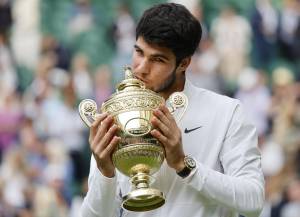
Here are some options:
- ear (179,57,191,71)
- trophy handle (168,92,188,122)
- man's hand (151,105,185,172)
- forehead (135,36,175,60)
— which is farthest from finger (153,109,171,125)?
ear (179,57,191,71)

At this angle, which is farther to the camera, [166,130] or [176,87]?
[176,87]

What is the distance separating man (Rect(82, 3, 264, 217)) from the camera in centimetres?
365

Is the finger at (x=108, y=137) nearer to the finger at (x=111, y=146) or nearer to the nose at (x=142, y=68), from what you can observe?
the finger at (x=111, y=146)

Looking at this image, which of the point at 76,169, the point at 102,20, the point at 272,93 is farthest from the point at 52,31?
the point at 272,93

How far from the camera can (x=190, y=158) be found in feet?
11.8

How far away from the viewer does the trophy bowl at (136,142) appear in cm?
353

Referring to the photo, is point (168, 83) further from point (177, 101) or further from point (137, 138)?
point (137, 138)

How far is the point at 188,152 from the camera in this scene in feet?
12.6

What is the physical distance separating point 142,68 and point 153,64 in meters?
0.05

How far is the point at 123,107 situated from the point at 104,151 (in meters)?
0.17

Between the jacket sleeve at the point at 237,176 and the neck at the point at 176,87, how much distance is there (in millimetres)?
225

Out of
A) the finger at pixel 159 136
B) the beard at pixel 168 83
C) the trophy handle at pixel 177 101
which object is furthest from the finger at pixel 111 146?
the beard at pixel 168 83

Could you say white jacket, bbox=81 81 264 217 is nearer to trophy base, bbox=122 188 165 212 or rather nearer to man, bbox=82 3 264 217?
man, bbox=82 3 264 217

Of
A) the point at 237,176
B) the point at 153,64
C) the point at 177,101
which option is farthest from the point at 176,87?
the point at 237,176
